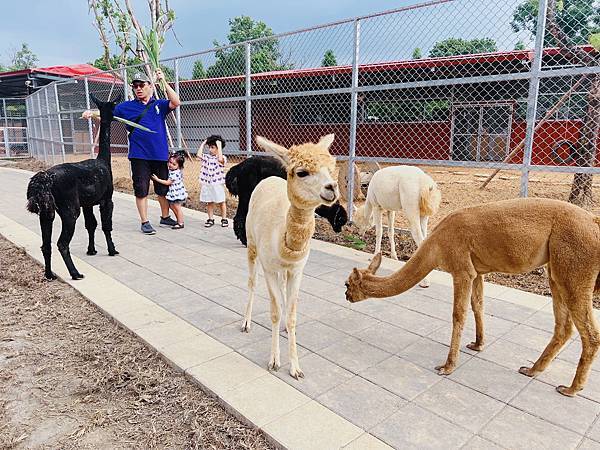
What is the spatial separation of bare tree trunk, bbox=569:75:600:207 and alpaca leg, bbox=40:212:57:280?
661 cm

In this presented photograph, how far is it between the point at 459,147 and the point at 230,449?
15.0 meters

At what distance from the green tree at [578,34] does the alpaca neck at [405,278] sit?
3.63 metres

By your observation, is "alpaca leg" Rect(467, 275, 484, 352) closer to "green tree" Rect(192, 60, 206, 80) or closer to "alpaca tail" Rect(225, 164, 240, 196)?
"alpaca tail" Rect(225, 164, 240, 196)

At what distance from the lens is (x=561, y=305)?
2854 millimetres

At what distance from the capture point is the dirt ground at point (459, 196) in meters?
4.98

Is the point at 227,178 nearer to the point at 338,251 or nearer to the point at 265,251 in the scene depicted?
the point at 338,251

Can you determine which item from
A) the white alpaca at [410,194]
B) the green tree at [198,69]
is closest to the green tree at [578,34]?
the white alpaca at [410,194]

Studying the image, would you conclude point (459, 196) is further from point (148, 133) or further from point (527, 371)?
point (527, 371)

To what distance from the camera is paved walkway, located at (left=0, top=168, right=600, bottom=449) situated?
2408 millimetres

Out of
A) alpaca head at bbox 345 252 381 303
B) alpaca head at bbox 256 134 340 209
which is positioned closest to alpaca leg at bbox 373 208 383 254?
alpaca head at bbox 345 252 381 303

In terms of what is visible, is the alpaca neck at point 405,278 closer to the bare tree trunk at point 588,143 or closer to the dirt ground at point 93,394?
the dirt ground at point 93,394

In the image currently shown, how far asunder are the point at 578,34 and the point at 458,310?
5.50 meters

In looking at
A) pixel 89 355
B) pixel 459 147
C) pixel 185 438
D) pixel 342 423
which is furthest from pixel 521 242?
pixel 459 147

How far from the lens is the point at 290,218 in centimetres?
272
